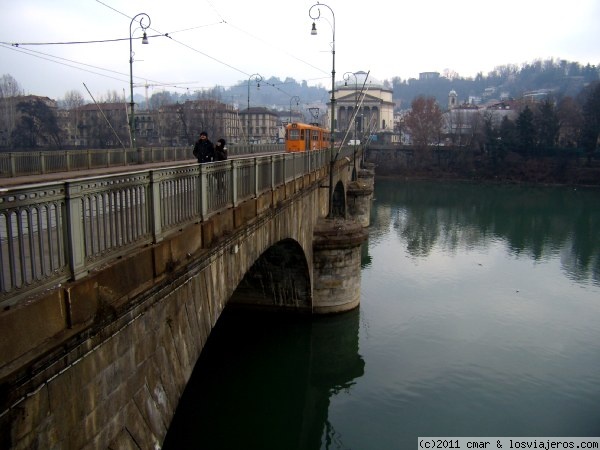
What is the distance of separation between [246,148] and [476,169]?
60.4m

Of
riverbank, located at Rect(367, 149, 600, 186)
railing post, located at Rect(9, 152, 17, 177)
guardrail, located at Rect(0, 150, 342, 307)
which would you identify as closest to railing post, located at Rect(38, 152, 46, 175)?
railing post, located at Rect(9, 152, 17, 177)

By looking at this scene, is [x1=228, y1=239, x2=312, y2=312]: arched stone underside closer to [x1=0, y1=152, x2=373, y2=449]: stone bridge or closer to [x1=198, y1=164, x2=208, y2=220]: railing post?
[x1=0, y1=152, x2=373, y2=449]: stone bridge

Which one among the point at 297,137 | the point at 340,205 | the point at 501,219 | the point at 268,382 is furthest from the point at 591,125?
the point at 268,382

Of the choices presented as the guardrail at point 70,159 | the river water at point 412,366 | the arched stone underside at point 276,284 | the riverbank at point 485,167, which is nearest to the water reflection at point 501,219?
the river water at point 412,366

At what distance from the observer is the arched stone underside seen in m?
19.4

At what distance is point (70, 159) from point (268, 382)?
934cm

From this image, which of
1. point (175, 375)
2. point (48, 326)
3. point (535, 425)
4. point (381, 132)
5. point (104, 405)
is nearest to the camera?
point (48, 326)

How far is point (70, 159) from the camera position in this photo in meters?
16.4

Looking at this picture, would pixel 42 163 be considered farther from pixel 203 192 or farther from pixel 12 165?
pixel 203 192

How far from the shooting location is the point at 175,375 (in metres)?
6.47

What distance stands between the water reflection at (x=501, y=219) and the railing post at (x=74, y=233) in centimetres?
3006

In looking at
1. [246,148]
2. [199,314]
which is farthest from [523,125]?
Result: [199,314]

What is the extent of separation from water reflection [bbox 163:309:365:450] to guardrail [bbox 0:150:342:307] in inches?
292

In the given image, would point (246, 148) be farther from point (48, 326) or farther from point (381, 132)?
point (381, 132)
